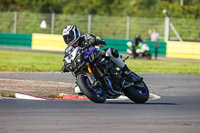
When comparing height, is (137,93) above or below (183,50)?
above

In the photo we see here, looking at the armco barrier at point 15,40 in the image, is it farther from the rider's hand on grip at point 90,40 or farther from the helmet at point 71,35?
the rider's hand on grip at point 90,40

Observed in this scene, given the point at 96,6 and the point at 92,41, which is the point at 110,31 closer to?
the point at 96,6

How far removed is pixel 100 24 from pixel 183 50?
5339 mm

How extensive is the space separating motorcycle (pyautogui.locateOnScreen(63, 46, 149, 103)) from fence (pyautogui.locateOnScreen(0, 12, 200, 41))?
20129mm

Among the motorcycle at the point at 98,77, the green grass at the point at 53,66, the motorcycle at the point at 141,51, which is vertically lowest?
the green grass at the point at 53,66

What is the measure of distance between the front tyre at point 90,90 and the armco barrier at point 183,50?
20097 mm

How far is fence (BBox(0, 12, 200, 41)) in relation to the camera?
30531mm

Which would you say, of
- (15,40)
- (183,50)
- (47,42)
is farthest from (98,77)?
(15,40)

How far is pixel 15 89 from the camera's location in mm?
11672

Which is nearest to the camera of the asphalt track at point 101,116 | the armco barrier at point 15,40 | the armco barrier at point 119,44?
the asphalt track at point 101,116

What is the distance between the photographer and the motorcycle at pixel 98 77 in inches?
372

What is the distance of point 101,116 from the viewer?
806 centimetres

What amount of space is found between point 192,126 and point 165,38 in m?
23.3

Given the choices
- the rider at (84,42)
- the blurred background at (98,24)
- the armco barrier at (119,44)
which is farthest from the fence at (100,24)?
the rider at (84,42)
